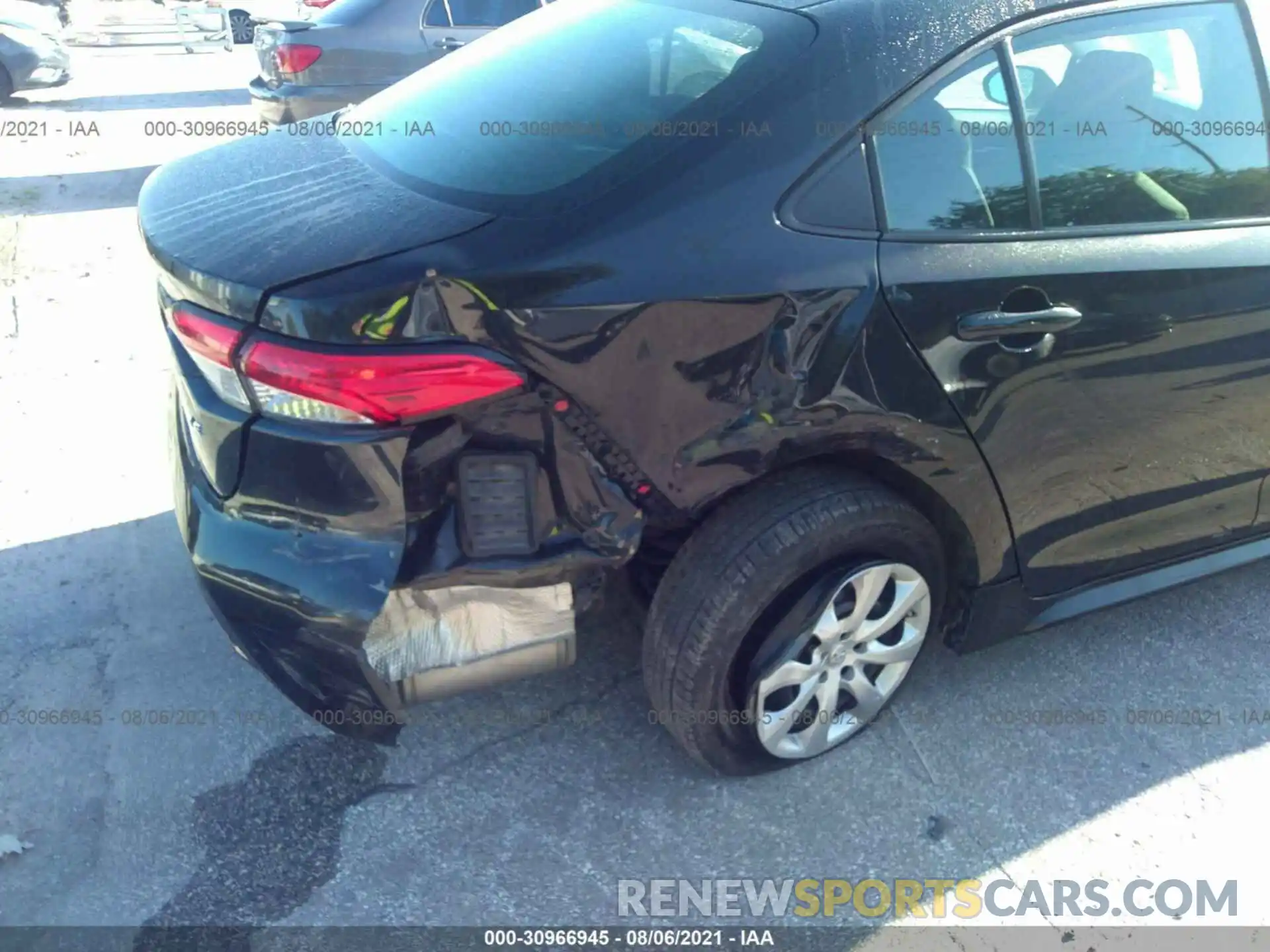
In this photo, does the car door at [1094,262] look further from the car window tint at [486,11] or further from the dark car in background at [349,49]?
the car window tint at [486,11]

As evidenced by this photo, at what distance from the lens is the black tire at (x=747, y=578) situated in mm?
2213

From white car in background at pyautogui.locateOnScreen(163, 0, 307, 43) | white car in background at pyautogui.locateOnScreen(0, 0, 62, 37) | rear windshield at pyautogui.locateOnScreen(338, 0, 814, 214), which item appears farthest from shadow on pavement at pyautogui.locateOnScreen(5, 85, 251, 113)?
rear windshield at pyautogui.locateOnScreen(338, 0, 814, 214)

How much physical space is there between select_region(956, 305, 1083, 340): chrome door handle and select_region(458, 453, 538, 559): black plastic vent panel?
3.15 feet

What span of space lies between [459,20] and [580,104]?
5.21 meters

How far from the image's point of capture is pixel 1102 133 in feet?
7.79

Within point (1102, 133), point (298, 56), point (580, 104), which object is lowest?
point (298, 56)

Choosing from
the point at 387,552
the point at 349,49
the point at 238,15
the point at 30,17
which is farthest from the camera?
the point at 238,15

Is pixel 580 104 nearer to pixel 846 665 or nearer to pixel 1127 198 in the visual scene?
pixel 1127 198

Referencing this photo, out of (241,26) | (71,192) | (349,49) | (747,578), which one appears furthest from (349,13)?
(241,26)

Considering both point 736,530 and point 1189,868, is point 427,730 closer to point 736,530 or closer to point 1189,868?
point 736,530

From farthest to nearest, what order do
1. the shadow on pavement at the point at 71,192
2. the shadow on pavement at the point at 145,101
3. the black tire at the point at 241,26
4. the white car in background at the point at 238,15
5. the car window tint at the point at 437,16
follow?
1. the black tire at the point at 241,26
2. the white car in background at the point at 238,15
3. the shadow on pavement at the point at 145,101
4. the car window tint at the point at 437,16
5. the shadow on pavement at the point at 71,192

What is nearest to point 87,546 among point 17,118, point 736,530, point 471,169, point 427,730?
point 427,730

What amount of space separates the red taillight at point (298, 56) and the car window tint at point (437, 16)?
729mm

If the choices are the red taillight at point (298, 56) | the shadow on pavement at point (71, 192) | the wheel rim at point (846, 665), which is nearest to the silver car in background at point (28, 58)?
the shadow on pavement at point (71, 192)
